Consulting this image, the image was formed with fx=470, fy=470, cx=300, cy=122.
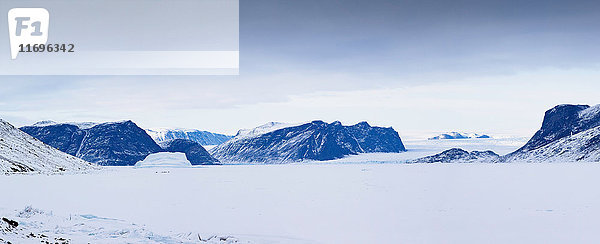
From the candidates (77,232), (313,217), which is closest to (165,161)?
(313,217)

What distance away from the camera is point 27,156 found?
78625mm

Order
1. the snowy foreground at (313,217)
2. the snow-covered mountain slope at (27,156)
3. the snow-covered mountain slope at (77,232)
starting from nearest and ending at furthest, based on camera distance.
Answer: the snow-covered mountain slope at (77,232) < the snowy foreground at (313,217) < the snow-covered mountain slope at (27,156)

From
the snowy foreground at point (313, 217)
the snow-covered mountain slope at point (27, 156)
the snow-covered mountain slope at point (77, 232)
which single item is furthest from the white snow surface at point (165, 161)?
the snow-covered mountain slope at point (77, 232)

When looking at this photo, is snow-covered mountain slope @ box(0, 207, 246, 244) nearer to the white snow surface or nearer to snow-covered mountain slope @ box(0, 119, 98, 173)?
snow-covered mountain slope @ box(0, 119, 98, 173)

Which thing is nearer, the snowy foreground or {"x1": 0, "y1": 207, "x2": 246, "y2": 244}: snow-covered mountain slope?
{"x1": 0, "y1": 207, "x2": 246, "y2": 244}: snow-covered mountain slope

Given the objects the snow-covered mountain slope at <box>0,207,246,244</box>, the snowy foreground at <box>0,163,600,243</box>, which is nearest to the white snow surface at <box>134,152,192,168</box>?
the snowy foreground at <box>0,163,600,243</box>

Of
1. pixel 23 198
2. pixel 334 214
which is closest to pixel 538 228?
pixel 334 214

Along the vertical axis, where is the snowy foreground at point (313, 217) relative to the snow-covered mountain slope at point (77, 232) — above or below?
below

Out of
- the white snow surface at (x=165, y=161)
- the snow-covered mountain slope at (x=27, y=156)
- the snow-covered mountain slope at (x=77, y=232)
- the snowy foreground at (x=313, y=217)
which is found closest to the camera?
the snow-covered mountain slope at (x=77, y=232)

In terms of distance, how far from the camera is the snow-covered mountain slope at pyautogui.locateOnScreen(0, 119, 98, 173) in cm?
6856

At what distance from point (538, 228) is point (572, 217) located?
4198 mm

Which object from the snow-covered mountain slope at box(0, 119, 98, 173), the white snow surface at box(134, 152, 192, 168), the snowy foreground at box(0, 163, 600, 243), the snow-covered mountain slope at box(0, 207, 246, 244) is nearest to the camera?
the snow-covered mountain slope at box(0, 207, 246, 244)

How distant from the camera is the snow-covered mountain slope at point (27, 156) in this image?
68562 mm

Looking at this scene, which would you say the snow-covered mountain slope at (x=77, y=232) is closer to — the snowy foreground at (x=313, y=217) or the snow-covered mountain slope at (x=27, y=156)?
the snowy foreground at (x=313, y=217)
